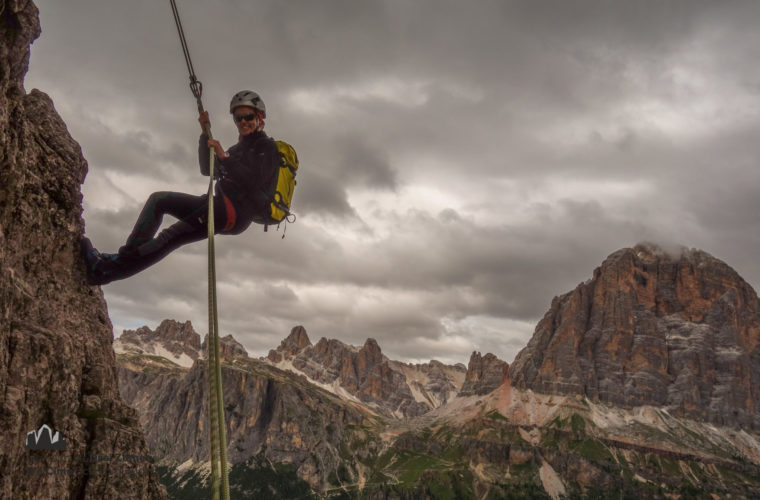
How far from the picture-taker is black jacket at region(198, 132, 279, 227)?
11.8 m

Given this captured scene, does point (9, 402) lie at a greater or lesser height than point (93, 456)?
greater

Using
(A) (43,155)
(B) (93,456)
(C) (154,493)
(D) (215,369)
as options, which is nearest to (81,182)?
(A) (43,155)

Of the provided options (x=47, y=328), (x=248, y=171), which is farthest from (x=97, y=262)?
(x=248, y=171)

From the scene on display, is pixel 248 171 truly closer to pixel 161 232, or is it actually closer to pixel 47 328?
pixel 161 232

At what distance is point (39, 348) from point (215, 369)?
189 inches

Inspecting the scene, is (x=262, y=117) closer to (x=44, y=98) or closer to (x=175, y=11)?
(x=175, y=11)

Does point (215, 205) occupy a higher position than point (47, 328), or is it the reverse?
point (215, 205)

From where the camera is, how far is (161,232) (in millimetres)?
12148

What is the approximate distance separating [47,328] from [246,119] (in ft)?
18.9

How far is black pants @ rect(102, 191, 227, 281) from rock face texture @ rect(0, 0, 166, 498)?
3.68 ft

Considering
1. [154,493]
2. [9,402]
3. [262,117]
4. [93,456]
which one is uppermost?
[262,117]

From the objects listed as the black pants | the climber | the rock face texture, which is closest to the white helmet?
the climber

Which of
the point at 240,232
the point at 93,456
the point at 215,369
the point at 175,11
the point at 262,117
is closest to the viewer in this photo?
the point at 215,369

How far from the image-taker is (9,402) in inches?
336
